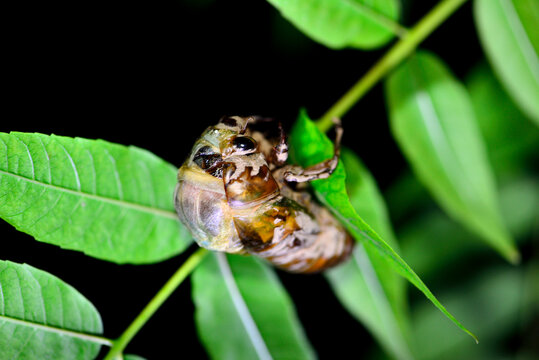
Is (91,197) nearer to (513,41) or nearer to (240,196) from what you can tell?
(240,196)

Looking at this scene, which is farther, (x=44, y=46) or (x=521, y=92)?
(x=44, y=46)

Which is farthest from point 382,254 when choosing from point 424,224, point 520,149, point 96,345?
point 424,224

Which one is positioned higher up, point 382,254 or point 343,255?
point 382,254

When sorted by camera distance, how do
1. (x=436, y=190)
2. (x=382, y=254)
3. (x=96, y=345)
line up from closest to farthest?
(x=382, y=254), (x=96, y=345), (x=436, y=190)

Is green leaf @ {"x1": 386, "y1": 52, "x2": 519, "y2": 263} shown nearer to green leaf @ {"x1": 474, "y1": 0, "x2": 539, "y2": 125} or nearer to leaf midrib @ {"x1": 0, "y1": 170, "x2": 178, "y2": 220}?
green leaf @ {"x1": 474, "y1": 0, "x2": 539, "y2": 125}

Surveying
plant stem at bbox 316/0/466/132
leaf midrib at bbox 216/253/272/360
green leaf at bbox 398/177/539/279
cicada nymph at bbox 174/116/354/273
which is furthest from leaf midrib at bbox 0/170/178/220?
green leaf at bbox 398/177/539/279

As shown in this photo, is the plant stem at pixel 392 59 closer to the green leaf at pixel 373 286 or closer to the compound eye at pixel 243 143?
the green leaf at pixel 373 286

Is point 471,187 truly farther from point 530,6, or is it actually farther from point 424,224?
point 424,224
